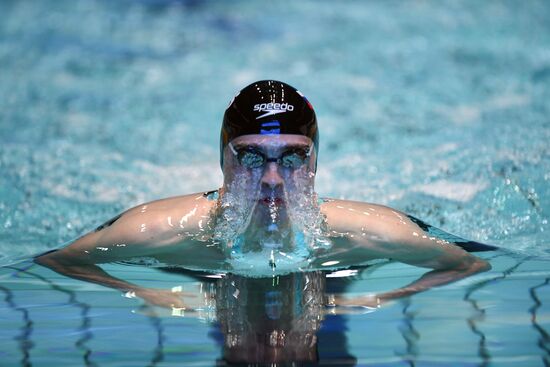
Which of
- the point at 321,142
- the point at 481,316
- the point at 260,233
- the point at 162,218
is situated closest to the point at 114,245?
the point at 162,218

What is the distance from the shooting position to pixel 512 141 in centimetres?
523

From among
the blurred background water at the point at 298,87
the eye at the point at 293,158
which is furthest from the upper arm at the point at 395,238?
the blurred background water at the point at 298,87

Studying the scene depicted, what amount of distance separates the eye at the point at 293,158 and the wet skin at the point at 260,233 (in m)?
0.02

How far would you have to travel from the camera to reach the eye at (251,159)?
9.02ft

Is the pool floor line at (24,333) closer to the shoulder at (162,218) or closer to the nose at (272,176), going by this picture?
the shoulder at (162,218)

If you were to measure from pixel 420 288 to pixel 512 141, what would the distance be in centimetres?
284

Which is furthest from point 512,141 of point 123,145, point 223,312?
point 223,312

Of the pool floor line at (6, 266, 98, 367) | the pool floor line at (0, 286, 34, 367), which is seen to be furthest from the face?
the pool floor line at (0, 286, 34, 367)

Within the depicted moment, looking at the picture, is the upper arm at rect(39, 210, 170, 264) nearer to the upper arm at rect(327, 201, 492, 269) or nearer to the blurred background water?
the blurred background water

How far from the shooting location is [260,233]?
276 centimetres

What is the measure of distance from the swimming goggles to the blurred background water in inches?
46.3

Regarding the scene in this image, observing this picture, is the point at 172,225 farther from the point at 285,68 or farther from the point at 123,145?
the point at 285,68

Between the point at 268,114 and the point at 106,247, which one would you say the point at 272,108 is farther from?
the point at 106,247

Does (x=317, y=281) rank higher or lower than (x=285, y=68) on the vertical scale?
lower
